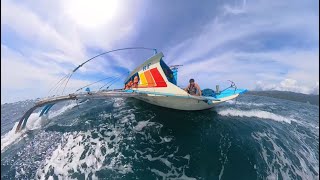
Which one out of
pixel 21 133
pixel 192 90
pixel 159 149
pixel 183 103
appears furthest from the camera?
pixel 192 90

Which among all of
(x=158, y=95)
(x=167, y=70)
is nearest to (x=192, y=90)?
(x=158, y=95)

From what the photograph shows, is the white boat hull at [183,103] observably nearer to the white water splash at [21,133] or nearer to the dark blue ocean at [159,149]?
the dark blue ocean at [159,149]

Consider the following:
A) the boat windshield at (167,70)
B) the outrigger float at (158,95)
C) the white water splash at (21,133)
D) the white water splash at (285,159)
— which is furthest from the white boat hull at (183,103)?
the white water splash at (21,133)

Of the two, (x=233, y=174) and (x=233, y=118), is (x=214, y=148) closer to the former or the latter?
(x=233, y=174)

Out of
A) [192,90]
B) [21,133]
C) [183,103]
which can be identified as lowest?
[21,133]

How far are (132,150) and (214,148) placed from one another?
199 inches

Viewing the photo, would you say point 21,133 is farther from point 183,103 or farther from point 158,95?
point 183,103

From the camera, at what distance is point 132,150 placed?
1173 centimetres

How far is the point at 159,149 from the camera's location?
11844 millimetres

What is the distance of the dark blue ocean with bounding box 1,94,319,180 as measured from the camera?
10.0 m

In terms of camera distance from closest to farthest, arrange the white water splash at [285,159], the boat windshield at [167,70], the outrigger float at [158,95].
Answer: the white water splash at [285,159], the outrigger float at [158,95], the boat windshield at [167,70]

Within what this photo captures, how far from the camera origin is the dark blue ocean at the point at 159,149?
1001 cm

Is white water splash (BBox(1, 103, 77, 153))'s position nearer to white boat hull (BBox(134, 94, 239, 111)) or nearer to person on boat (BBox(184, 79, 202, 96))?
white boat hull (BBox(134, 94, 239, 111))

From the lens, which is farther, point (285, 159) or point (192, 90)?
point (192, 90)
